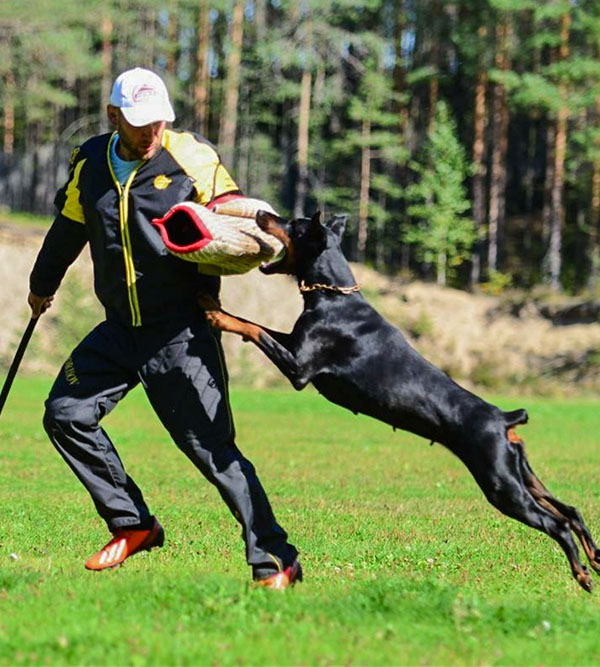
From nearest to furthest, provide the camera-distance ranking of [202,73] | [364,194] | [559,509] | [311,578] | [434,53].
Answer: [559,509] → [311,578] → [202,73] → [364,194] → [434,53]

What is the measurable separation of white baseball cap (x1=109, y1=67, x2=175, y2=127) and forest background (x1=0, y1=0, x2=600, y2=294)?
2755 centimetres

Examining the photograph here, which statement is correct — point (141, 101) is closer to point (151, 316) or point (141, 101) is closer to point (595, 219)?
point (151, 316)

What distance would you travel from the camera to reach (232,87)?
43031 mm

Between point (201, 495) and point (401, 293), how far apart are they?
97.0 ft

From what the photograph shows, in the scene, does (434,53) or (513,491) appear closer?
(513,491)

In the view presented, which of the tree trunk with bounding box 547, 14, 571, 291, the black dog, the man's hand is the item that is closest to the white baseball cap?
the black dog

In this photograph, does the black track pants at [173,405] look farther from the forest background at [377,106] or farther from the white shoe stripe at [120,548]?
the forest background at [377,106]

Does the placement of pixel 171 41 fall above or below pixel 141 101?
above

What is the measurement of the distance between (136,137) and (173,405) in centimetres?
144

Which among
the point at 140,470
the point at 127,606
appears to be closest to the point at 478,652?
the point at 127,606

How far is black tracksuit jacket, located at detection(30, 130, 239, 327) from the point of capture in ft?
19.0

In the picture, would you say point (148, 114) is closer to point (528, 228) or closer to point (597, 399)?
point (597, 399)

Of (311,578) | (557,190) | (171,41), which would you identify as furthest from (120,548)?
(171,41)

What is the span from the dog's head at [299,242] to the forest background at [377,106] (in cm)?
2752
